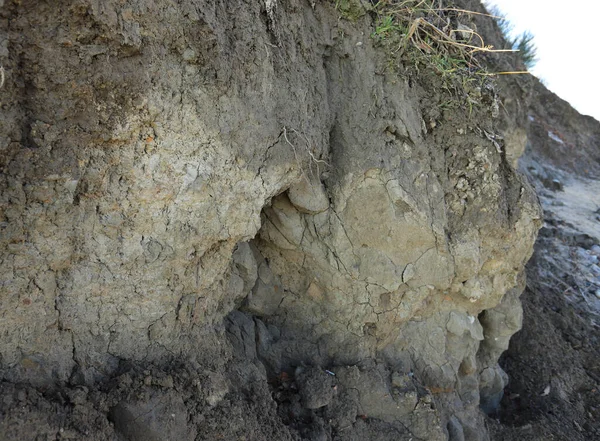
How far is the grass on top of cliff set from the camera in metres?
3.29

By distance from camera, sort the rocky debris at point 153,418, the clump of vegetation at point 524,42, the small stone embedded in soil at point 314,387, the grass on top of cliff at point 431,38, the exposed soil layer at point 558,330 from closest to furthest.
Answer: the rocky debris at point 153,418 → the small stone embedded in soil at point 314,387 → the grass on top of cliff at point 431,38 → the exposed soil layer at point 558,330 → the clump of vegetation at point 524,42

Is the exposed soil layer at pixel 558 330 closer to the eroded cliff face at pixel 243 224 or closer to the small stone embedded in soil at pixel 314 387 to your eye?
the eroded cliff face at pixel 243 224

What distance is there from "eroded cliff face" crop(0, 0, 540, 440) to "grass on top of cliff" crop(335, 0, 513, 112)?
10cm

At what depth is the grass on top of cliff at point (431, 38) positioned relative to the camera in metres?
3.29

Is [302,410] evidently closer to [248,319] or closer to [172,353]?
[248,319]

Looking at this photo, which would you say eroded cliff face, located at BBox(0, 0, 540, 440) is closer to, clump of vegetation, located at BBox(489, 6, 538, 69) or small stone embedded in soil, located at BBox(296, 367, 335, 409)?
small stone embedded in soil, located at BBox(296, 367, 335, 409)

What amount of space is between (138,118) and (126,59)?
0.25 m

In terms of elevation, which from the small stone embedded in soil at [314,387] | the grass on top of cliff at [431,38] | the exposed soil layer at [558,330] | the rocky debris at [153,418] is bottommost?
the rocky debris at [153,418]

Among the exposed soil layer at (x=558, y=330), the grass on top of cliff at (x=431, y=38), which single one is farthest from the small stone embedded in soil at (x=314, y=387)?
the grass on top of cliff at (x=431, y=38)

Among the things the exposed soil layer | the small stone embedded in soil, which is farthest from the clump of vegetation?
the small stone embedded in soil

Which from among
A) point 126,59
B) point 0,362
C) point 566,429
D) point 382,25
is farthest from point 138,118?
point 566,429

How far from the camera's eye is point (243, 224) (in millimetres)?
2725

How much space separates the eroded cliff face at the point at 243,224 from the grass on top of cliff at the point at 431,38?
0.10m

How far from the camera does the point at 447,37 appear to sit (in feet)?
11.5
